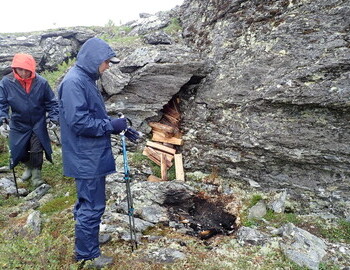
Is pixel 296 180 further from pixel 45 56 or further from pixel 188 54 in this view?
pixel 45 56

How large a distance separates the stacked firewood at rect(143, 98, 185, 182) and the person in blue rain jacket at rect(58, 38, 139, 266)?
3.70 metres

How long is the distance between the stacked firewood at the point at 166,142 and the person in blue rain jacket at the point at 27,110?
2843mm

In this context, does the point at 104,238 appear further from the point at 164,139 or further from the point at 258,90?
the point at 258,90

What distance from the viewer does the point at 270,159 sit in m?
7.24

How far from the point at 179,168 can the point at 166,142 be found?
968 millimetres

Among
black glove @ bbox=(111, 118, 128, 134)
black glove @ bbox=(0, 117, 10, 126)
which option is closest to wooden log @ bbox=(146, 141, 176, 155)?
black glove @ bbox=(0, 117, 10, 126)

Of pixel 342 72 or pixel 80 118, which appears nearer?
pixel 80 118

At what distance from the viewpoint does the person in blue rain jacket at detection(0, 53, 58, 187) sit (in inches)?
247

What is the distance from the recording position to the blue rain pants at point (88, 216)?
414cm

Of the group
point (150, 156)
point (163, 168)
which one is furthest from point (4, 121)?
point (163, 168)

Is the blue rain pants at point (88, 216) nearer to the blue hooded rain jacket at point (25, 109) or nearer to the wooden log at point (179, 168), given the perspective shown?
the blue hooded rain jacket at point (25, 109)

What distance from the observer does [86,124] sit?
12.6 feet

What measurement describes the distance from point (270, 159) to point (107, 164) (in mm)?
4488

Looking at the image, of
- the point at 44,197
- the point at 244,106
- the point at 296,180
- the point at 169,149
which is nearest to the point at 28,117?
the point at 44,197
